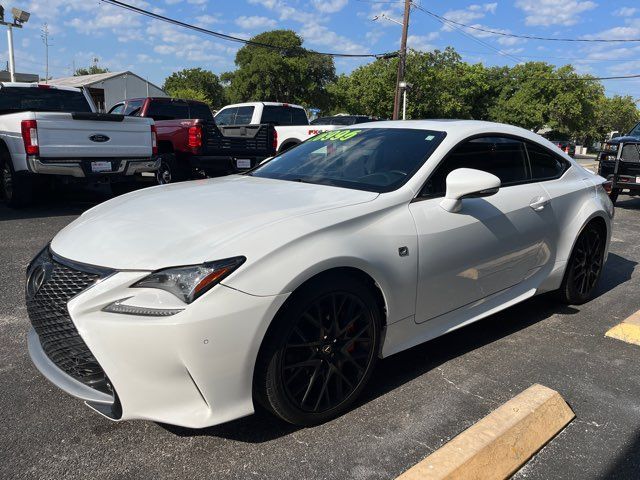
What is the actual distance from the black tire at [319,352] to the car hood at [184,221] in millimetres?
369

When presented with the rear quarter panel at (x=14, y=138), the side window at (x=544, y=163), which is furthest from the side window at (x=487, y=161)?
the rear quarter panel at (x=14, y=138)

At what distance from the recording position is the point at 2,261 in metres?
5.23

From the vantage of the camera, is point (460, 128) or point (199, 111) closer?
point (460, 128)

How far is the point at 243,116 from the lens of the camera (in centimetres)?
1287

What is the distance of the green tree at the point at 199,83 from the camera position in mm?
74938

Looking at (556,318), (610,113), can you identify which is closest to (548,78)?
(610,113)

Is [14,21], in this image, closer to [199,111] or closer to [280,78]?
[199,111]

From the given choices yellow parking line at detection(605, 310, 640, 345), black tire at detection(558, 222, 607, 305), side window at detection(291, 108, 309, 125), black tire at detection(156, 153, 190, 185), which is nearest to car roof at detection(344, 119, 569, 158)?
black tire at detection(558, 222, 607, 305)

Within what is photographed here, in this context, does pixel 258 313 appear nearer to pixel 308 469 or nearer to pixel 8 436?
pixel 308 469

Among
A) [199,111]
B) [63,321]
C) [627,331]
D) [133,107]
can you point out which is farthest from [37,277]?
[199,111]

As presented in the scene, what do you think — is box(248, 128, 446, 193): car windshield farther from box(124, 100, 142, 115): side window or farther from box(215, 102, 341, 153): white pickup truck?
box(124, 100, 142, 115): side window

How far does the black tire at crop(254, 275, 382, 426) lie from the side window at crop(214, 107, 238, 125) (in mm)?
11295

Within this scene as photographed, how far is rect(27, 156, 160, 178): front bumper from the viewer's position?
7.17 m

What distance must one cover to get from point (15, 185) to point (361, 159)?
6.42 m
